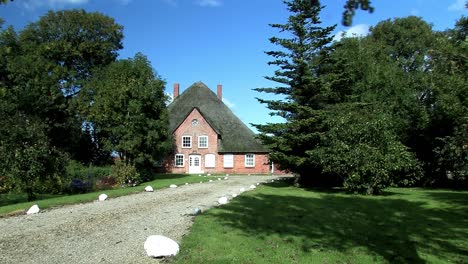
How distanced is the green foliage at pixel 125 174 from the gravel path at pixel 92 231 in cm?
1116

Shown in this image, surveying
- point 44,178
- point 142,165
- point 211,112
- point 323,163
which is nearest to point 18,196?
point 44,178

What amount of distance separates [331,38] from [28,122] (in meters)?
18.0

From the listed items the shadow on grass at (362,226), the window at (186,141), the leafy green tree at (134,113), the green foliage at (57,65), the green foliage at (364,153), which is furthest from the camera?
the window at (186,141)

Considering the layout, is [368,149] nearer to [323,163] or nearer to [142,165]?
[323,163]

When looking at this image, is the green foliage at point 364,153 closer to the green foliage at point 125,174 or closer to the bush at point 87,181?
the green foliage at point 125,174

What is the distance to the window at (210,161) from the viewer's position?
49594mm

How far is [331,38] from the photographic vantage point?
25609mm

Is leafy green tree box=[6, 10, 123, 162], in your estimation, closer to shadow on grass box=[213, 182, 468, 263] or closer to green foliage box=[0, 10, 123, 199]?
green foliage box=[0, 10, 123, 199]

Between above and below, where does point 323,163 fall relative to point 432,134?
below

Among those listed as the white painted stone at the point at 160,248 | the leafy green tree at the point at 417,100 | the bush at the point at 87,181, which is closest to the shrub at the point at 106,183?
the bush at the point at 87,181

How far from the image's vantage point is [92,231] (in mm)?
9766

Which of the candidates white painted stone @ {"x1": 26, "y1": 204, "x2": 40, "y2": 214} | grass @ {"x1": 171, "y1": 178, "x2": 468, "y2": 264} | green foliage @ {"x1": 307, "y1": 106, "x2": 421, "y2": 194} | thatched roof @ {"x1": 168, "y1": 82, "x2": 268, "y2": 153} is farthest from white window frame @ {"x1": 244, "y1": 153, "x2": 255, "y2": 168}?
white painted stone @ {"x1": 26, "y1": 204, "x2": 40, "y2": 214}

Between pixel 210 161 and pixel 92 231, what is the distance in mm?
39944

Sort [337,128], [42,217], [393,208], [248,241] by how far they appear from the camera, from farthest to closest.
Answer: [337,128]
[393,208]
[42,217]
[248,241]
